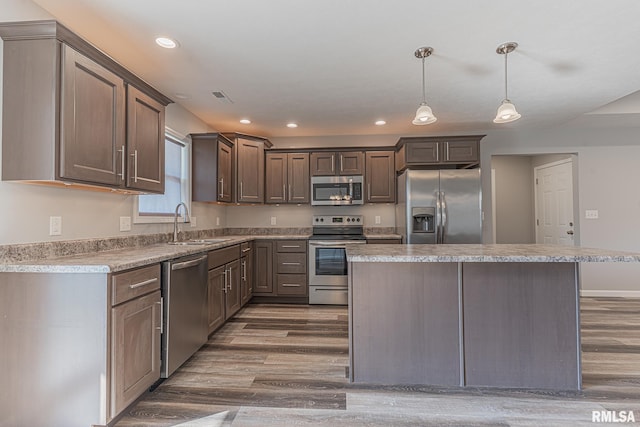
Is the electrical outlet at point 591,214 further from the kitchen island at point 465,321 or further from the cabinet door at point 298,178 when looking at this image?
the cabinet door at point 298,178

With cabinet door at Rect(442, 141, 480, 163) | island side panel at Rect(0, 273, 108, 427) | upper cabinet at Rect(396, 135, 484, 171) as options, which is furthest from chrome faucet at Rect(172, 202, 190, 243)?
Answer: cabinet door at Rect(442, 141, 480, 163)

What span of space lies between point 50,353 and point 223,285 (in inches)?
64.1

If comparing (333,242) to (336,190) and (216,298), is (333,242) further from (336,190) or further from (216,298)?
(216,298)

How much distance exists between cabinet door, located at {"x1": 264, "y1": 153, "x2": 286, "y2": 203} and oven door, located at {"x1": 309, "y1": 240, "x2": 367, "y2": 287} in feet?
2.95

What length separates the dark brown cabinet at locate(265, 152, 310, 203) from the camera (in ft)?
15.1

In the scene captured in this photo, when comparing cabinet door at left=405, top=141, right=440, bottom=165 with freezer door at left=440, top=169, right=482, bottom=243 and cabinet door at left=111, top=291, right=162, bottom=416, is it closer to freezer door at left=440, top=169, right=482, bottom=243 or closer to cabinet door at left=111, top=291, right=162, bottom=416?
freezer door at left=440, top=169, right=482, bottom=243

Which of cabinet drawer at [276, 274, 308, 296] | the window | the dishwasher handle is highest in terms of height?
the window

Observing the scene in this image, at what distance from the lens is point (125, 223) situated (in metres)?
2.66

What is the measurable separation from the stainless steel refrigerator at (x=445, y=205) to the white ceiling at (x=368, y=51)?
0.79 metres

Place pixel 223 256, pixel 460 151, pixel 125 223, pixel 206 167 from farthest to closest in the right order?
1. pixel 460 151
2. pixel 206 167
3. pixel 223 256
4. pixel 125 223

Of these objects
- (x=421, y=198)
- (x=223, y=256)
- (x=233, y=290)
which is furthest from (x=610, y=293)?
(x=223, y=256)

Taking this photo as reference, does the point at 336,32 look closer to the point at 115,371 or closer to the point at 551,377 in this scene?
the point at 115,371

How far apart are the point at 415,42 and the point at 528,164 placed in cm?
524

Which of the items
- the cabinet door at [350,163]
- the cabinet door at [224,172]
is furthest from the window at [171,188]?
the cabinet door at [350,163]
